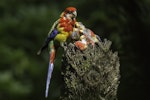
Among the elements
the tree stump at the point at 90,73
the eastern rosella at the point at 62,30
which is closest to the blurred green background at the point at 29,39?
the eastern rosella at the point at 62,30

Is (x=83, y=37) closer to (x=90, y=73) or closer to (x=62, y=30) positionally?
(x=62, y=30)

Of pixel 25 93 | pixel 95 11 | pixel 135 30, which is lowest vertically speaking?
pixel 25 93

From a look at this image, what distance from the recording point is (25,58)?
11.5 metres

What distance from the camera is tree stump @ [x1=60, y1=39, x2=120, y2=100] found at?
195 inches

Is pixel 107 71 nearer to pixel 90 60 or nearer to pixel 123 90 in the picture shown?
pixel 90 60

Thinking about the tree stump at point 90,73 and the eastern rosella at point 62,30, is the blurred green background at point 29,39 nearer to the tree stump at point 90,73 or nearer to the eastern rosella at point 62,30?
the eastern rosella at point 62,30

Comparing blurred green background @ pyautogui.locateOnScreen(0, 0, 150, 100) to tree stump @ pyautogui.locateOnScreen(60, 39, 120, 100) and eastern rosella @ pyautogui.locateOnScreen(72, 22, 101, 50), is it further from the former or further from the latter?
tree stump @ pyautogui.locateOnScreen(60, 39, 120, 100)

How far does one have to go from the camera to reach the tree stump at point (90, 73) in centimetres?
496

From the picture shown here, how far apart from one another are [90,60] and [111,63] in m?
0.12

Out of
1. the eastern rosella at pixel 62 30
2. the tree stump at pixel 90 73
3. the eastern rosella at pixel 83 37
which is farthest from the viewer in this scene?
the eastern rosella at pixel 62 30

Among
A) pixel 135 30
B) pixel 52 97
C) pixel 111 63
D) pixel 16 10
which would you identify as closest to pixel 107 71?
pixel 111 63

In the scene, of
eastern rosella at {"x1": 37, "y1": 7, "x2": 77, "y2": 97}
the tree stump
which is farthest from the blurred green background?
the tree stump

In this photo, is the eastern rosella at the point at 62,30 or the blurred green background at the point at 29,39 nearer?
the eastern rosella at the point at 62,30

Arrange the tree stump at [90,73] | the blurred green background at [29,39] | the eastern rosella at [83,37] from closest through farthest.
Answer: the tree stump at [90,73] < the eastern rosella at [83,37] < the blurred green background at [29,39]
